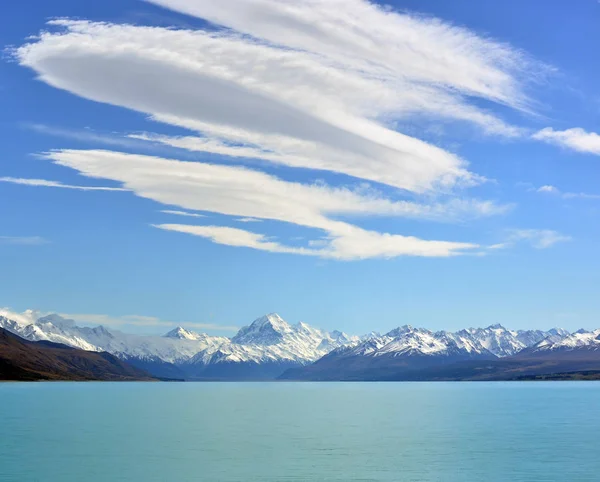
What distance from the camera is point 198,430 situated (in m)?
123

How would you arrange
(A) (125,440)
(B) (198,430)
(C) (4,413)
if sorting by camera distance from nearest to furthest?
(A) (125,440)
(B) (198,430)
(C) (4,413)

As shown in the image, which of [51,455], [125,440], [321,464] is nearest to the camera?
[321,464]

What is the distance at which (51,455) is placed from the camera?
3511 inches

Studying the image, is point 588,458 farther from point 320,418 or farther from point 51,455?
point 320,418

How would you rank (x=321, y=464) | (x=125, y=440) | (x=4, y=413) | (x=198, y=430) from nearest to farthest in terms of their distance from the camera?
(x=321, y=464) → (x=125, y=440) → (x=198, y=430) → (x=4, y=413)

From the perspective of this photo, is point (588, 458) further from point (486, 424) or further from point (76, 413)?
point (76, 413)

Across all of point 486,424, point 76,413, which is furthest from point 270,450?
point 76,413

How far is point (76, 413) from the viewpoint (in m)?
167

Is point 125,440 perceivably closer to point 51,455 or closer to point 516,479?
point 51,455

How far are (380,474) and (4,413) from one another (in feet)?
371

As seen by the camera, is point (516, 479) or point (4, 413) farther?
point (4, 413)

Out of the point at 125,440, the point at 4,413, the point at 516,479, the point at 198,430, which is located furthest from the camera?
the point at 4,413

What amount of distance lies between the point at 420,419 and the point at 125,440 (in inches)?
2570

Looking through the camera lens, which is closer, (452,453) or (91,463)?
(91,463)
